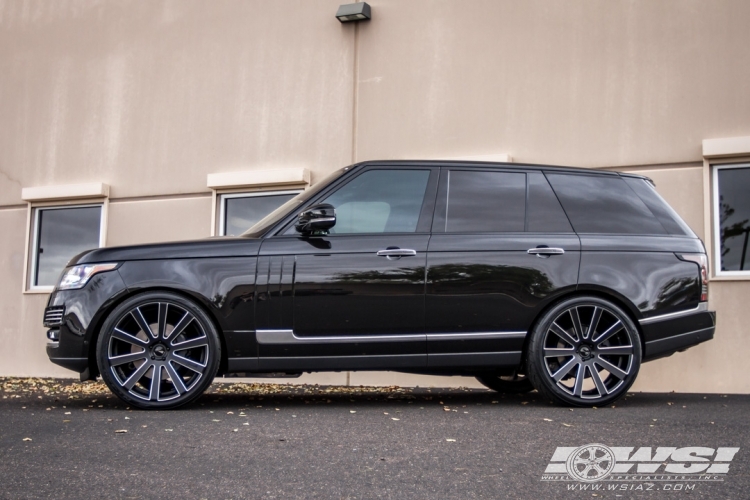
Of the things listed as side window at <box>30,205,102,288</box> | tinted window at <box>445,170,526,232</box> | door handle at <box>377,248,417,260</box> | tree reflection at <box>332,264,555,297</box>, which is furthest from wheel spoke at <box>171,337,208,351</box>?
side window at <box>30,205,102,288</box>

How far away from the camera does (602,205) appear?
6.89 metres

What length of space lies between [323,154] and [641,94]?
377 cm

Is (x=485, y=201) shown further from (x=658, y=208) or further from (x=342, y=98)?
(x=342, y=98)

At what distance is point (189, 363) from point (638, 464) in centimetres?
322

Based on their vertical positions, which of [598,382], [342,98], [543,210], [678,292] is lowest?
[598,382]

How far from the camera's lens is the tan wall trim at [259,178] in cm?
1078

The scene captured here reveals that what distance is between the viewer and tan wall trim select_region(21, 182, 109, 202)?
11.8m

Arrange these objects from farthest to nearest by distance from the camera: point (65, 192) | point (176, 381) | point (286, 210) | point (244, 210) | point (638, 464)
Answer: point (65, 192), point (244, 210), point (286, 210), point (176, 381), point (638, 464)

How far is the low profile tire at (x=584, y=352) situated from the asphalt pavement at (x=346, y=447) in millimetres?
181

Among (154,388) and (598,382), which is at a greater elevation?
(598,382)

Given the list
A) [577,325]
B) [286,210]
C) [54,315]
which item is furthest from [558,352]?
[54,315]

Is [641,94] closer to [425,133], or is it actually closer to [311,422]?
[425,133]

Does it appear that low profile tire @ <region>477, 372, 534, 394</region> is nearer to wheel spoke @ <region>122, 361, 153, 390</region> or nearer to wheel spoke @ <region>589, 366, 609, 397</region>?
wheel spoke @ <region>589, 366, 609, 397</region>

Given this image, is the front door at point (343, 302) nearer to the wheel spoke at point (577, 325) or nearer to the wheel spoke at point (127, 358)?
the wheel spoke at point (127, 358)
